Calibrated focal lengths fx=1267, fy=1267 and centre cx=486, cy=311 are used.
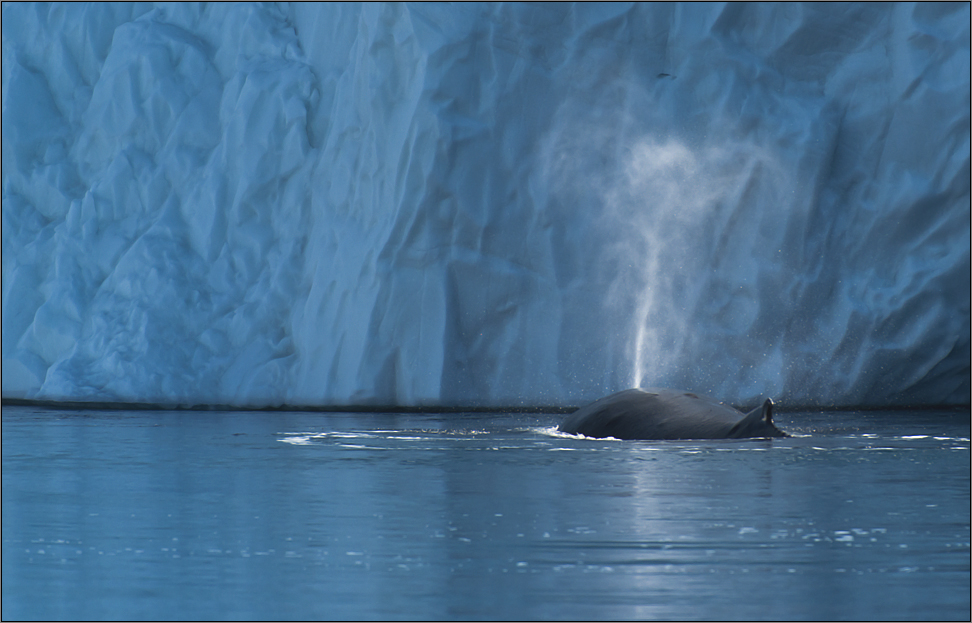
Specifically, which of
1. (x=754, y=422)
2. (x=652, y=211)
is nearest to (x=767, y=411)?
(x=754, y=422)

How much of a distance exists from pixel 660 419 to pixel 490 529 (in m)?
5.91

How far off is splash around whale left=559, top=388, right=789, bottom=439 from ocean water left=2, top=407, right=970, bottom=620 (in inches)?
21.9

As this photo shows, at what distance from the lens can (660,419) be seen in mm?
11703

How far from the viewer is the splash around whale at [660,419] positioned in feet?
37.0

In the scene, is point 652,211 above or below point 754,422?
above

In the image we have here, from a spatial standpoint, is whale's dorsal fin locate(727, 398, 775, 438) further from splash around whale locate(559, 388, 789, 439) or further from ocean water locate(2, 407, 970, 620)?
ocean water locate(2, 407, 970, 620)

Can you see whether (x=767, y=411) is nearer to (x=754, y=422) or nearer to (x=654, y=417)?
(x=754, y=422)

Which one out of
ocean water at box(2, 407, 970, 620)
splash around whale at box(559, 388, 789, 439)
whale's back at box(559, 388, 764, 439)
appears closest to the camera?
ocean water at box(2, 407, 970, 620)

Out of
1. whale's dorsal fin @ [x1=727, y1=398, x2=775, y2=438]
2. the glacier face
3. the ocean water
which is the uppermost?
the glacier face

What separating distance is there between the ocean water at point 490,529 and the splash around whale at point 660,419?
0.56 m

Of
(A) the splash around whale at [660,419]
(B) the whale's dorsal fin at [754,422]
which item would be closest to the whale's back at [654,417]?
(A) the splash around whale at [660,419]

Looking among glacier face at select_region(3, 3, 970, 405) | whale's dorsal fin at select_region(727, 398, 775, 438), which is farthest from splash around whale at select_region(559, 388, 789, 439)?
glacier face at select_region(3, 3, 970, 405)

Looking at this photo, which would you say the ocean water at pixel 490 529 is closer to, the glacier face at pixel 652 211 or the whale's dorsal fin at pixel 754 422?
the whale's dorsal fin at pixel 754 422

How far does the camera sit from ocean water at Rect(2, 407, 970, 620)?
4.39 m
